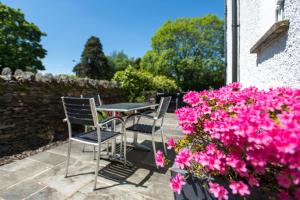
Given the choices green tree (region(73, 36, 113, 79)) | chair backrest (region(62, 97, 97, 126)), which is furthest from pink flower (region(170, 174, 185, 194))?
green tree (region(73, 36, 113, 79))

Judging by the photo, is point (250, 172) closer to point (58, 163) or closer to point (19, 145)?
point (58, 163)

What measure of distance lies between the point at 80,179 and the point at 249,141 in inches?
75.0

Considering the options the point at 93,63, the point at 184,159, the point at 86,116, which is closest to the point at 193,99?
the point at 184,159

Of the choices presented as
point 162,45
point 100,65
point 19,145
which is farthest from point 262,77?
point 100,65

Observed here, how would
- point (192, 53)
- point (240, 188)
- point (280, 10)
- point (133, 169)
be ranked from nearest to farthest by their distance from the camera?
1. point (240, 188)
2. point (280, 10)
3. point (133, 169)
4. point (192, 53)

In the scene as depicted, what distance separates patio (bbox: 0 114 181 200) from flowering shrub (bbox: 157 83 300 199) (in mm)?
914

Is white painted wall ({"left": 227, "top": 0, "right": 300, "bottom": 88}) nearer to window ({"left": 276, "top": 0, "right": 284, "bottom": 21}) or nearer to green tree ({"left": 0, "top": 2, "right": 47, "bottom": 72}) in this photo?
window ({"left": 276, "top": 0, "right": 284, "bottom": 21})

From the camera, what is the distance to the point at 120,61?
30.9m

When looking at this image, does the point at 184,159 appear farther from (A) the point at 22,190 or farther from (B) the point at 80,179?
(A) the point at 22,190

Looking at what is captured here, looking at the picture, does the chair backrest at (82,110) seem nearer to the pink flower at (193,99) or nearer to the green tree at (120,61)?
the pink flower at (193,99)

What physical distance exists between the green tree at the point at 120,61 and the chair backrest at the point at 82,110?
26277 millimetres

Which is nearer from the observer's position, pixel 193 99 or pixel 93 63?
Result: pixel 193 99

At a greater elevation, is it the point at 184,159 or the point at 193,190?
the point at 184,159

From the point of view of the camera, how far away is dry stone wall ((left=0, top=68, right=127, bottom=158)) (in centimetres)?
297
